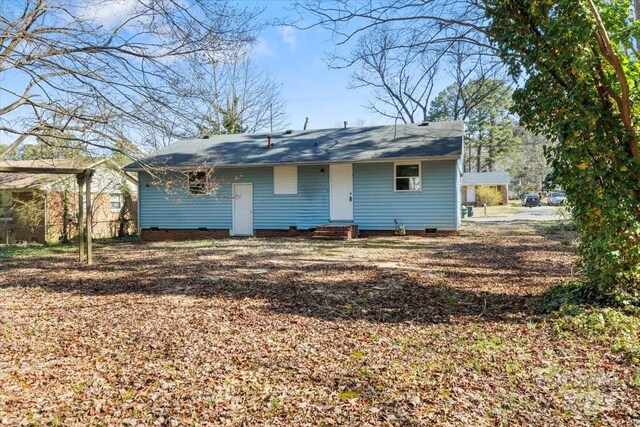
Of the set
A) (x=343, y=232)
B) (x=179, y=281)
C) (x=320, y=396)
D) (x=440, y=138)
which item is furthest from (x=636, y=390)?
(x=440, y=138)

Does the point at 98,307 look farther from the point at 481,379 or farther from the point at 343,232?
the point at 343,232

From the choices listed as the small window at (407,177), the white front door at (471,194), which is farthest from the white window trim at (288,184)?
the white front door at (471,194)

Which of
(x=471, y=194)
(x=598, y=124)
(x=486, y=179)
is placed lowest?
(x=598, y=124)

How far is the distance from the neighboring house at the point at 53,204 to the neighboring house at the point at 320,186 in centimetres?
269

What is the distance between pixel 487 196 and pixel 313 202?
29.5m

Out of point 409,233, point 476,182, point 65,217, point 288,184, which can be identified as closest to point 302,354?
point 409,233

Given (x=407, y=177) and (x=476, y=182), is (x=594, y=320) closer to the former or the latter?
(x=407, y=177)

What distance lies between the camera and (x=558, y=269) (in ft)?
23.5

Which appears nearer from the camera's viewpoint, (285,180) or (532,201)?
(285,180)

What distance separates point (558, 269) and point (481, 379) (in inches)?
197

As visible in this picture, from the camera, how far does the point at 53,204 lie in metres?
17.2

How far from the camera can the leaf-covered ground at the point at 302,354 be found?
8.70 feet

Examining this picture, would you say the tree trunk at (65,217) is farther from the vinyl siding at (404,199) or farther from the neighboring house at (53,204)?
the vinyl siding at (404,199)

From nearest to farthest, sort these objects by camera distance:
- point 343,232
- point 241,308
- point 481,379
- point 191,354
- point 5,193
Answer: point 481,379 < point 191,354 < point 241,308 < point 343,232 < point 5,193
